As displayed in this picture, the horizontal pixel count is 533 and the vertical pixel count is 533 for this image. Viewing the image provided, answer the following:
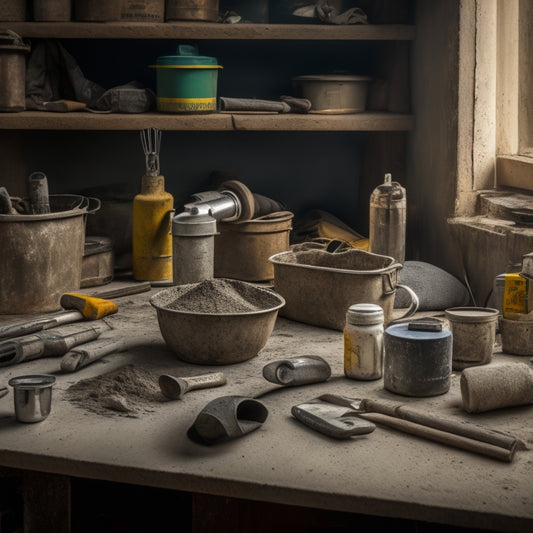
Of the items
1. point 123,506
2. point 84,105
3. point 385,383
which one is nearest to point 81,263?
Result: point 84,105

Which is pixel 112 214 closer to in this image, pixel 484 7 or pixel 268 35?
pixel 268 35

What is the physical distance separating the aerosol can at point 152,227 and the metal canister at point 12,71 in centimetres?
63

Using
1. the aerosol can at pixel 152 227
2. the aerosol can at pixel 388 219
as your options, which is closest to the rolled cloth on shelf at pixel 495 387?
the aerosol can at pixel 388 219

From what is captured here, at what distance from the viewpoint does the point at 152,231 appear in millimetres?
3664

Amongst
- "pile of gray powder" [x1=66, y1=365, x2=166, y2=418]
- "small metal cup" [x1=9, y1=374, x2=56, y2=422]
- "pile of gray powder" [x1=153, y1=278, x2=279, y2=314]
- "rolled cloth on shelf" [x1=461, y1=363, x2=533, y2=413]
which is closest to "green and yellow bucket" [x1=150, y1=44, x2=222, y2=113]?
"pile of gray powder" [x1=153, y1=278, x2=279, y2=314]

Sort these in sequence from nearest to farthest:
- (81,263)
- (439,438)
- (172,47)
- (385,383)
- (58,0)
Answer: (439,438)
(385,383)
(81,263)
(58,0)
(172,47)

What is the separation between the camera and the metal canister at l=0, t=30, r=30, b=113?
3730mm

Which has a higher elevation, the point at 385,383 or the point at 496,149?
the point at 496,149

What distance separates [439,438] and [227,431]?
0.48 m

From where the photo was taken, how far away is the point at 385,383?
2.41 metres

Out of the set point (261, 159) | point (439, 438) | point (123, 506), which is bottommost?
point (123, 506)

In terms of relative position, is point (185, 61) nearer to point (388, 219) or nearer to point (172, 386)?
point (388, 219)

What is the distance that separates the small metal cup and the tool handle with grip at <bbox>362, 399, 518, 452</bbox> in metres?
0.79

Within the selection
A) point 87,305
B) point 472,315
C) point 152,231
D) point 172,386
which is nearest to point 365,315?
point 472,315
